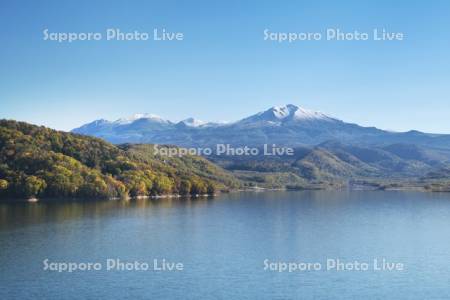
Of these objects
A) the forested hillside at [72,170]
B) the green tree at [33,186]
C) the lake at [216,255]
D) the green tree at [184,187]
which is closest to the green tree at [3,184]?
the forested hillside at [72,170]

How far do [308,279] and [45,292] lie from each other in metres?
25.4

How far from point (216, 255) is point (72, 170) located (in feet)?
300

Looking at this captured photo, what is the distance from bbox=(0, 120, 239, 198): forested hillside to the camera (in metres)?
144

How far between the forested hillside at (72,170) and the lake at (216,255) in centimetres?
2163

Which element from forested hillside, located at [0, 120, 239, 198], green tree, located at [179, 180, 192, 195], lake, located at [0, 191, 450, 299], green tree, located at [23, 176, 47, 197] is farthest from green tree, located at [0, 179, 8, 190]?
green tree, located at [179, 180, 192, 195]

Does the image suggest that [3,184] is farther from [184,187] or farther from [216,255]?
[216,255]

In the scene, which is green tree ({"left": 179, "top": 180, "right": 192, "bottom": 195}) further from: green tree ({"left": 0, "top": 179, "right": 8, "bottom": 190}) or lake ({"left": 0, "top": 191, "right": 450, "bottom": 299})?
lake ({"left": 0, "top": 191, "right": 450, "bottom": 299})

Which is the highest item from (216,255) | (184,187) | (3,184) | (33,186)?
(3,184)

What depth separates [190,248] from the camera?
7719cm

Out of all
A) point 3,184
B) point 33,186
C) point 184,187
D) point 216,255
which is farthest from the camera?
point 184,187

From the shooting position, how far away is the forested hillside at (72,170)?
14388 cm

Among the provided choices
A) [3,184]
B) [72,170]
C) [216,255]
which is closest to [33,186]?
[3,184]

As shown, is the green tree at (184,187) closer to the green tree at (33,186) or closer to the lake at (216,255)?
the green tree at (33,186)

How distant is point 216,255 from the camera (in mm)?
71938
